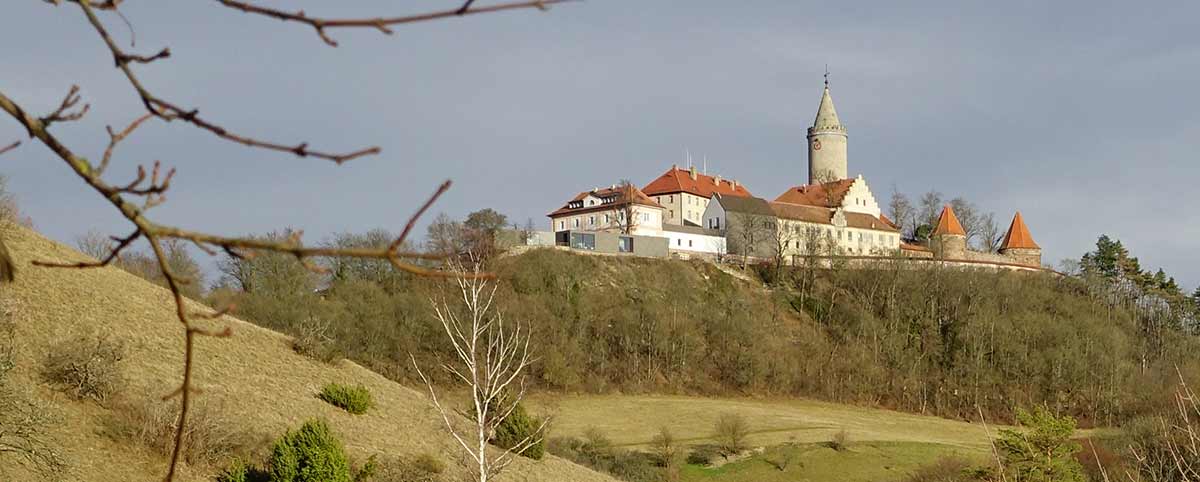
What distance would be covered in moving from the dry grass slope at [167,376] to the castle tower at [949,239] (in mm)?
66659

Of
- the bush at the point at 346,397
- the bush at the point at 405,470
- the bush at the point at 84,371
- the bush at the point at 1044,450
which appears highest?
the bush at the point at 84,371

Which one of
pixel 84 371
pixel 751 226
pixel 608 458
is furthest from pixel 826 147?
pixel 84 371

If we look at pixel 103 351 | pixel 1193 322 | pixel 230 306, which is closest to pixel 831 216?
pixel 1193 322

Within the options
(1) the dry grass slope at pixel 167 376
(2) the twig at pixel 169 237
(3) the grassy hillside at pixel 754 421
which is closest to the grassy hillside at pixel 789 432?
(3) the grassy hillside at pixel 754 421

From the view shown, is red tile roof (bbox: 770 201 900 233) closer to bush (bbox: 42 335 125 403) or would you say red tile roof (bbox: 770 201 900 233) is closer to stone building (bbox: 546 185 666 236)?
stone building (bbox: 546 185 666 236)

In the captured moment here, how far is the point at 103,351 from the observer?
20281 mm

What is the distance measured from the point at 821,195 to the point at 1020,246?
54.0 feet

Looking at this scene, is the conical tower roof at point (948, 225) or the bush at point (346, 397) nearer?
the bush at point (346, 397)

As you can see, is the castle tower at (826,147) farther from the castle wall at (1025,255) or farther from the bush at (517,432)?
the bush at (517,432)

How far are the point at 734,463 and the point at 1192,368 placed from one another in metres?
32.5

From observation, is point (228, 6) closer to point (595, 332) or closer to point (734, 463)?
point (734, 463)

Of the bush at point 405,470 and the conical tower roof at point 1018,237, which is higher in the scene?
the conical tower roof at point 1018,237

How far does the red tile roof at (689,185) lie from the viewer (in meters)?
87.8

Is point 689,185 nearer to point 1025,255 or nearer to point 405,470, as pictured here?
point 1025,255
